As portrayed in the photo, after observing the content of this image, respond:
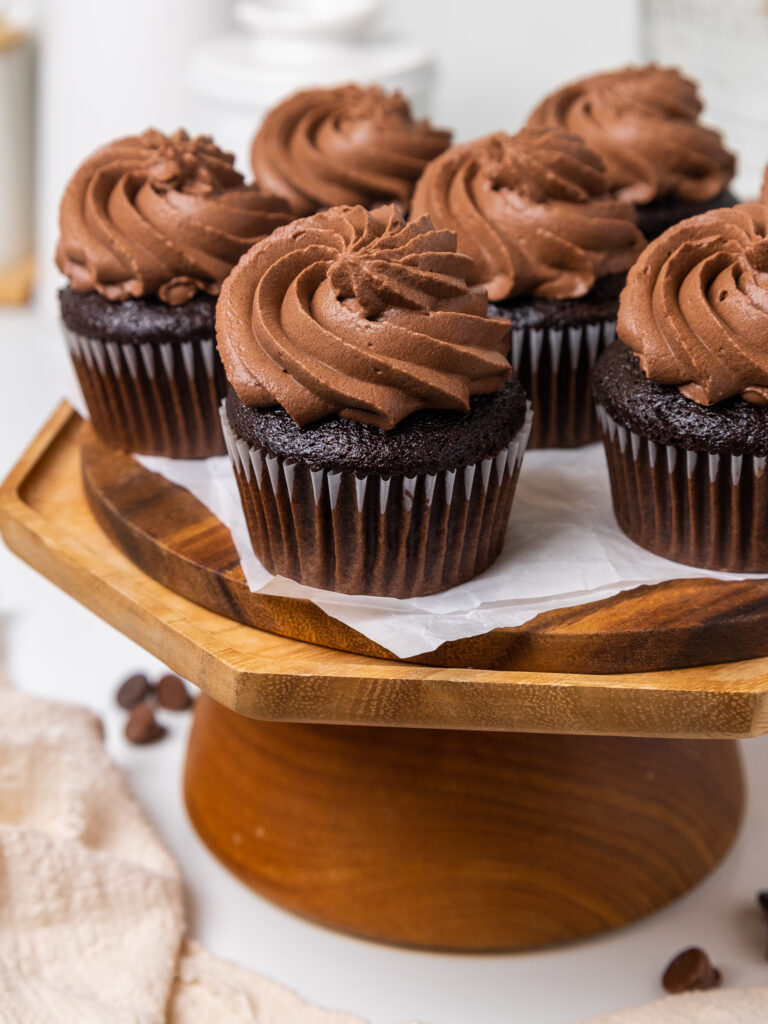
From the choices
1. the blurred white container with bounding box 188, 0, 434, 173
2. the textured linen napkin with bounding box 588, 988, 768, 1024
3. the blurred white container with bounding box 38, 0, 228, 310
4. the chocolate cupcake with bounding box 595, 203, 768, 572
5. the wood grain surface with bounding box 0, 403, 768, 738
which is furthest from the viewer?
the blurred white container with bounding box 38, 0, 228, 310

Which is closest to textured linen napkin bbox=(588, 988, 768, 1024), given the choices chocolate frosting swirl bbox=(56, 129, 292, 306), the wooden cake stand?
the wooden cake stand

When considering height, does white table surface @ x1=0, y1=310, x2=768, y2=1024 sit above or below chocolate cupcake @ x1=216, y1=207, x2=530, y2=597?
below

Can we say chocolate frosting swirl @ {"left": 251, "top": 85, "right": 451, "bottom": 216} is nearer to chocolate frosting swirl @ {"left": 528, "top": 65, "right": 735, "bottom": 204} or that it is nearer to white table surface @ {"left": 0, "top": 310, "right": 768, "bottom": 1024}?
chocolate frosting swirl @ {"left": 528, "top": 65, "right": 735, "bottom": 204}

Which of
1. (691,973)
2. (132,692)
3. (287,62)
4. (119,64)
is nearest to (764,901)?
(691,973)

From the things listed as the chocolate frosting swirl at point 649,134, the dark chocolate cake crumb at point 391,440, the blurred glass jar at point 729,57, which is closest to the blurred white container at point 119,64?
the blurred glass jar at point 729,57

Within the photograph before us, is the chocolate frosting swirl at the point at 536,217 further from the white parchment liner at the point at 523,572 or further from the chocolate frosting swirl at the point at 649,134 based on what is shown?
the white parchment liner at the point at 523,572

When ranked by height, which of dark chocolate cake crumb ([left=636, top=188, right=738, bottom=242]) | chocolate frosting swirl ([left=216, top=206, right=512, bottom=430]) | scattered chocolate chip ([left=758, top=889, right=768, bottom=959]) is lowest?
scattered chocolate chip ([left=758, top=889, right=768, bottom=959])
